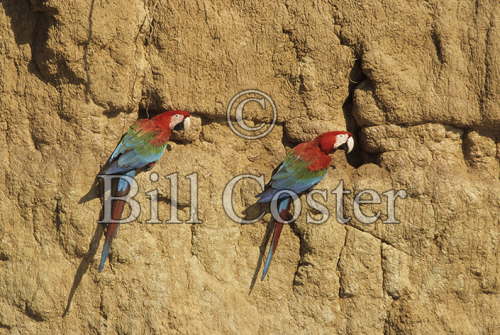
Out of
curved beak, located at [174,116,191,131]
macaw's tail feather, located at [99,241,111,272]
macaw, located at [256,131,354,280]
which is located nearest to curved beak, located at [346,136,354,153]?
macaw, located at [256,131,354,280]

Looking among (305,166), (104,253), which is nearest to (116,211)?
(104,253)

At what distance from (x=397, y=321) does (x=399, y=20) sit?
1426 millimetres

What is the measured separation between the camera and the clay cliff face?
298 centimetres

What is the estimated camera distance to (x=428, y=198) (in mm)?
3070

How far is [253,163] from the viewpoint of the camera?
10.5 ft

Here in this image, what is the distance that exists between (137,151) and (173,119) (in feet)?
0.73

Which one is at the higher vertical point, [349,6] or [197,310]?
[349,6]

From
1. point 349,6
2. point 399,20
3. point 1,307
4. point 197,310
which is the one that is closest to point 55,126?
point 1,307

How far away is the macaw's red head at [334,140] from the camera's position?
298 centimetres

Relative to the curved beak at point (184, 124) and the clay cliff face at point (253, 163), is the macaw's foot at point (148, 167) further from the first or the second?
the curved beak at point (184, 124)

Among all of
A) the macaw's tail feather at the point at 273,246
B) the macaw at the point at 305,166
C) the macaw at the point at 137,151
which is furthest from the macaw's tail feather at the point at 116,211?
the macaw's tail feather at the point at 273,246

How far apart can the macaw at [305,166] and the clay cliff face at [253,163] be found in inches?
5.3

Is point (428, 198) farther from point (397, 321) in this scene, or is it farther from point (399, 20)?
point (399, 20)

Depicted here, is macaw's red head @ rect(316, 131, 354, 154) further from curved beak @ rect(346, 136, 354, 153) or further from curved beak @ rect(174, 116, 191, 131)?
curved beak @ rect(174, 116, 191, 131)
